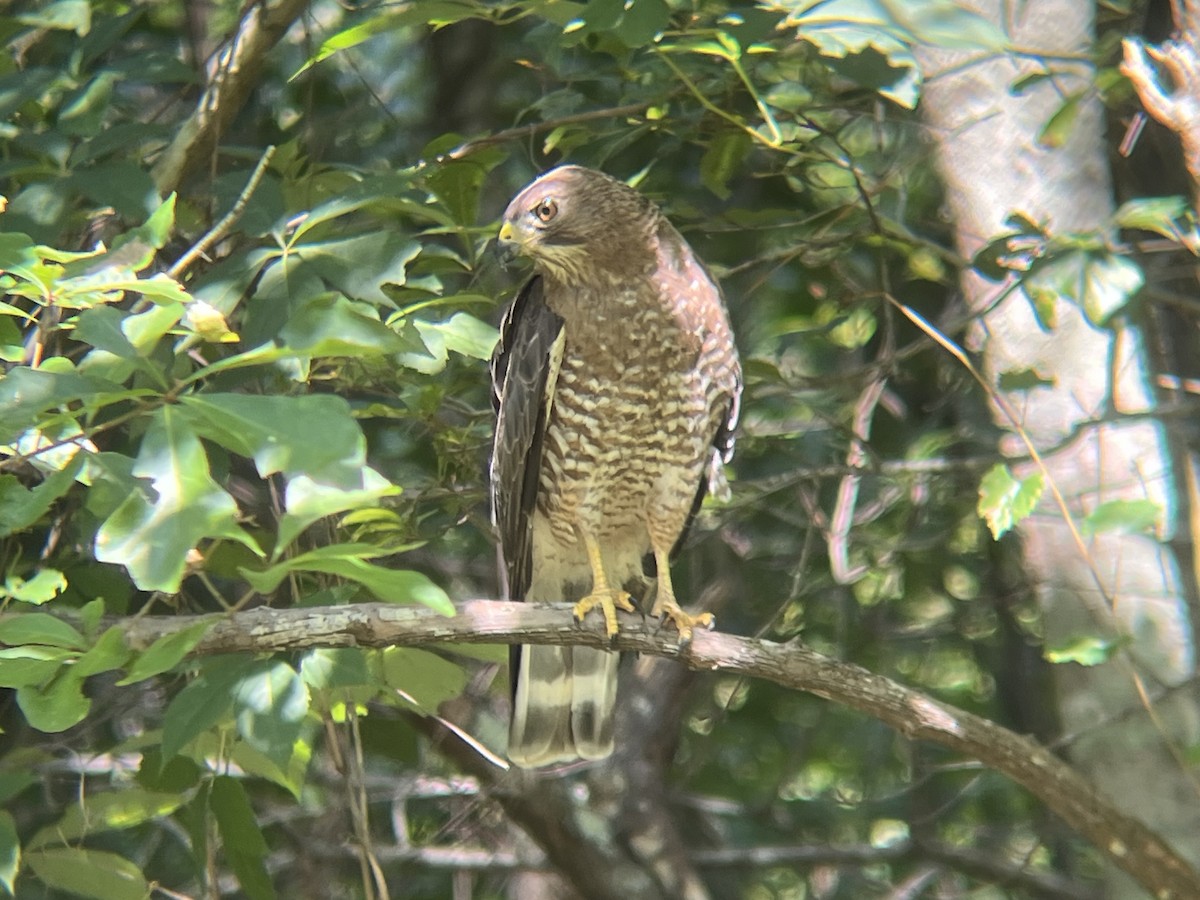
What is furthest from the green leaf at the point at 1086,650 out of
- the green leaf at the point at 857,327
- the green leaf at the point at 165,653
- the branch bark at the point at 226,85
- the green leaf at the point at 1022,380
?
the branch bark at the point at 226,85

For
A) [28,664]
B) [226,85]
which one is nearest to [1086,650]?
[28,664]

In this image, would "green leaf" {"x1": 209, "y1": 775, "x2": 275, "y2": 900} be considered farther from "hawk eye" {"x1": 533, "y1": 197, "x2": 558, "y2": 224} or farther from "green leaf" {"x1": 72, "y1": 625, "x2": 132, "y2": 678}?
"hawk eye" {"x1": 533, "y1": 197, "x2": 558, "y2": 224}

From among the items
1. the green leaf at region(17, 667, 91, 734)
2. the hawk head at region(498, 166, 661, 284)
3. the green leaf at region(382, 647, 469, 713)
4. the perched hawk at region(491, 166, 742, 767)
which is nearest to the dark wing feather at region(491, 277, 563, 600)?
the perched hawk at region(491, 166, 742, 767)

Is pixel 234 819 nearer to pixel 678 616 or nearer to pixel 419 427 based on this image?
pixel 678 616

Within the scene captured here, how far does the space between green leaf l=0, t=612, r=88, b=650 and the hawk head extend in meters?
1.51

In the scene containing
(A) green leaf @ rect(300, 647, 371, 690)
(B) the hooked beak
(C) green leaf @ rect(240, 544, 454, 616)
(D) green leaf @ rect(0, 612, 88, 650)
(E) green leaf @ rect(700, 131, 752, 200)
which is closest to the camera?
(C) green leaf @ rect(240, 544, 454, 616)

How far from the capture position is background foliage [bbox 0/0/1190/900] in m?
2.00

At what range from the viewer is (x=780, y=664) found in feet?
8.91

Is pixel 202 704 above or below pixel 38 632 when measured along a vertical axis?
below

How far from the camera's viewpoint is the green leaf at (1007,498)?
8.58 ft

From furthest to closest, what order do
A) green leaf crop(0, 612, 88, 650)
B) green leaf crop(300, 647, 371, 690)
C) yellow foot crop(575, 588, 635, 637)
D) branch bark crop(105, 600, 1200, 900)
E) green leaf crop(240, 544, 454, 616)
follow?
yellow foot crop(575, 588, 635, 637), green leaf crop(300, 647, 371, 690), branch bark crop(105, 600, 1200, 900), green leaf crop(0, 612, 88, 650), green leaf crop(240, 544, 454, 616)

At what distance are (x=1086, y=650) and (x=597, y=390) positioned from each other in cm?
128

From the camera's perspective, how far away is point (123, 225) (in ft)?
10.5

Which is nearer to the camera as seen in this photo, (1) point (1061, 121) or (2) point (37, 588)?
(2) point (37, 588)
